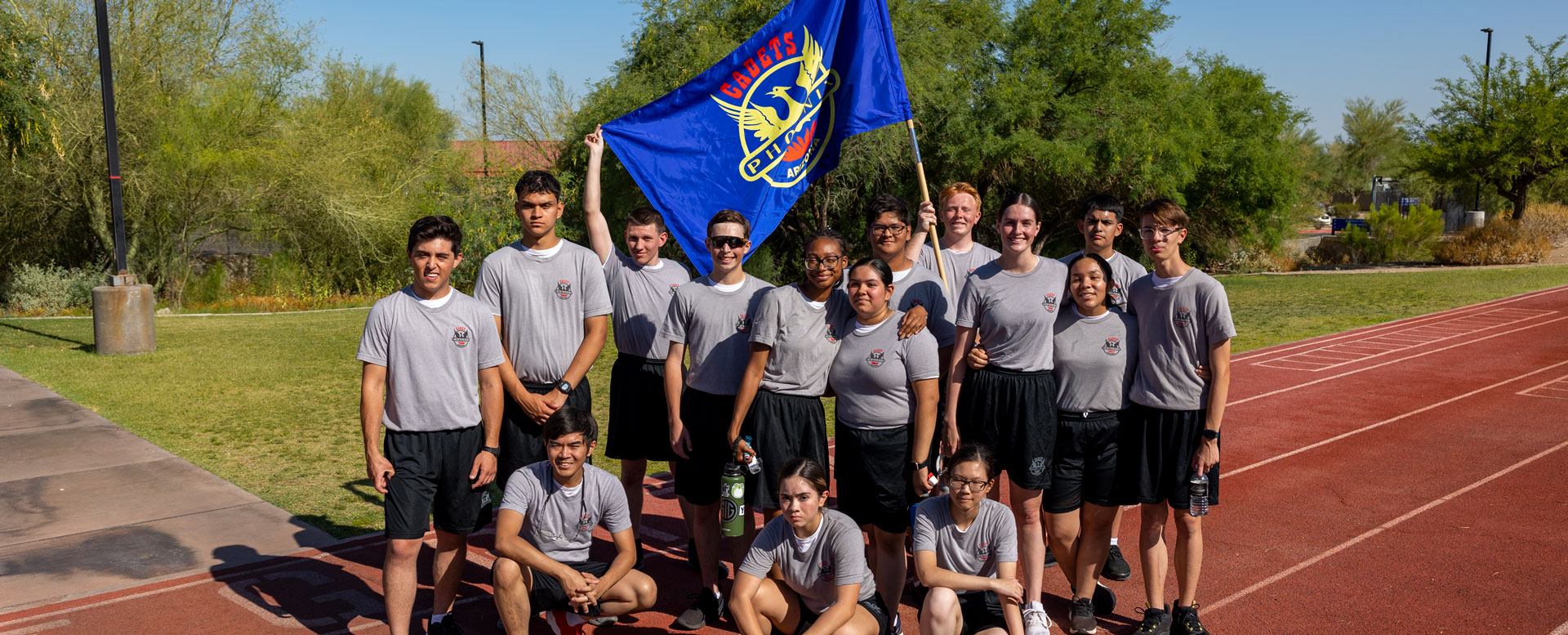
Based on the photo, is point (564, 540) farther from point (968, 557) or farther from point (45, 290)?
point (45, 290)

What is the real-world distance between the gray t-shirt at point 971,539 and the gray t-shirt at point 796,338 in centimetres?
79

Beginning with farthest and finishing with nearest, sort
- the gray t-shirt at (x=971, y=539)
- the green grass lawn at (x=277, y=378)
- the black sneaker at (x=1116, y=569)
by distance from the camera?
the green grass lawn at (x=277, y=378) → the black sneaker at (x=1116, y=569) → the gray t-shirt at (x=971, y=539)

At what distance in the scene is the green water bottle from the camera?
4.57 metres

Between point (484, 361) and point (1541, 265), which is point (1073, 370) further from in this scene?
point (1541, 265)

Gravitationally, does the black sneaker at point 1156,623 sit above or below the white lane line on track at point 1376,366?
below

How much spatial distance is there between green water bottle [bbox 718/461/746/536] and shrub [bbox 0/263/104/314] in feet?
68.2

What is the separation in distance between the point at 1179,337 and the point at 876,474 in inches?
57.5

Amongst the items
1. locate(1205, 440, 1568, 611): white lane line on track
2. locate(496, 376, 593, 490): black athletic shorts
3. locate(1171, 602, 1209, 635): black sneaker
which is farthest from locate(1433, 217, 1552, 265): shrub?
locate(496, 376, 593, 490): black athletic shorts

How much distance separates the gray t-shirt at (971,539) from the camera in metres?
4.35

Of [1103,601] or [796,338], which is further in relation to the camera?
[1103,601]

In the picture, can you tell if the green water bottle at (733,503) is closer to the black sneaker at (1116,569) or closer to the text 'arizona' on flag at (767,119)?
the text 'arizona' on flag at (767,119)

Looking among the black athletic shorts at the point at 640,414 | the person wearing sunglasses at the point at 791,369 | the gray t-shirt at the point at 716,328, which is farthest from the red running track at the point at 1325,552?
the gray t-shirt at the point at 716,328

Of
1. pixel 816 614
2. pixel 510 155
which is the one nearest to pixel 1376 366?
pixel 816 614

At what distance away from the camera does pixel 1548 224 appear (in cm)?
3083
